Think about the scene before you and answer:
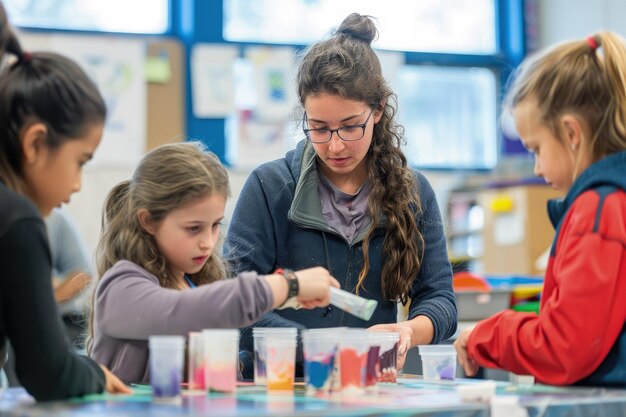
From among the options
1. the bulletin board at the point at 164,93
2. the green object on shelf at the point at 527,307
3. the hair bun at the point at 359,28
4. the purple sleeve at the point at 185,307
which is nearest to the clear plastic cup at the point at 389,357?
the purple sleeve at the point at 185,307

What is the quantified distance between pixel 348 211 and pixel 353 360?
0.73m

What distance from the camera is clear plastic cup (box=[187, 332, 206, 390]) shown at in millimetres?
1562

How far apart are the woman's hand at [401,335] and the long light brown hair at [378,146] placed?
18cm

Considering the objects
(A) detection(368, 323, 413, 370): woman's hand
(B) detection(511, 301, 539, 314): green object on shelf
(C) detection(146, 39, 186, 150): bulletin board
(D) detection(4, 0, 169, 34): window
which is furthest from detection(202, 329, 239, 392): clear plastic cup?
(D) detection(4, 0, 169, 34): window

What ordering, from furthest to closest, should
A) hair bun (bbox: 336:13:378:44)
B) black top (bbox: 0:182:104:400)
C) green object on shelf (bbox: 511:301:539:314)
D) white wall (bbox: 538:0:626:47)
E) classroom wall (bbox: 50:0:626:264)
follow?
1. white wall (bbox: 538:0:626:47)
2. classroom wall (bbox: 50:0:626:264)
3. green object on shelf (bbox: 511:301:539:314)
4. hair bun (bbox: 336:13:378:44)
5. black top (bbox: 0:182:104:400)

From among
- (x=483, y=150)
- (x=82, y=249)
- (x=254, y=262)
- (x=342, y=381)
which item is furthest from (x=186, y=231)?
(x=483, y=150)

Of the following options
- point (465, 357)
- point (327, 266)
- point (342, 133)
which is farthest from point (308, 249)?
point (465, 357)

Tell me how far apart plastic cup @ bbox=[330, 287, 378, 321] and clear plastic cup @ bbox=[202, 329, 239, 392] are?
0.21 meters

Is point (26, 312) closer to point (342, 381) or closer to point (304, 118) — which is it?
point (342, 381)

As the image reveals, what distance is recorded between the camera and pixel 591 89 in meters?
1.70

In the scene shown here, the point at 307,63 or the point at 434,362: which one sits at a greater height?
the point at 307,63

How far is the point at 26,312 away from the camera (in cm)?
141

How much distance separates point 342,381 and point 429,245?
2.58 feet

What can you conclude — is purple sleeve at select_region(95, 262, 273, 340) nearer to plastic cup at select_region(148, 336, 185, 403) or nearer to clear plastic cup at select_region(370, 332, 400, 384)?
plastic cup at select_region(148, 336, 185, 403)
